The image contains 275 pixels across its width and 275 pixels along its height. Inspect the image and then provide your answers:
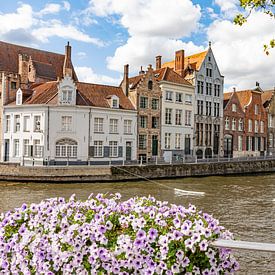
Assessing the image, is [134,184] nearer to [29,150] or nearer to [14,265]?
[29,150]

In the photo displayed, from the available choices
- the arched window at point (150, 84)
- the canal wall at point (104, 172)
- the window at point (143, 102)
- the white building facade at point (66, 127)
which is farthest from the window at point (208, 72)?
the white building facade at point (66, 127)

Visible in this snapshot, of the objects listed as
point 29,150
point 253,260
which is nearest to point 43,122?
point 29,150

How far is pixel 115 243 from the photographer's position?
321 cm

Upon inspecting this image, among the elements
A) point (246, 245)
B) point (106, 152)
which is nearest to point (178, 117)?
point (106, 152)

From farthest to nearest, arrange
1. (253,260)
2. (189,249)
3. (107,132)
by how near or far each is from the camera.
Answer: (107,132)
(253,260)
(189,249)

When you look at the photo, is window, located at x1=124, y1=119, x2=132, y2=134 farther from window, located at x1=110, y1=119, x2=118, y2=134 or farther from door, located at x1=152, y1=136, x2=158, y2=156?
door, located at x1=152, y1=136, x2=158, y2=156

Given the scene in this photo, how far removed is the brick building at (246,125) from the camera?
46188 millimetres

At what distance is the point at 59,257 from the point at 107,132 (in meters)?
29.4

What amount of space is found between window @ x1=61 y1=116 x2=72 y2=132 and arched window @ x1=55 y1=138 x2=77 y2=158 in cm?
101

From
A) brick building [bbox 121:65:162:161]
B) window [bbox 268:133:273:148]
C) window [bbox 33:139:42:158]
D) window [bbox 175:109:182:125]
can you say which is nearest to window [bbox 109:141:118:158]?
brick building [bbox 121:65:162:161]

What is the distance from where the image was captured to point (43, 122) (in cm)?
2944

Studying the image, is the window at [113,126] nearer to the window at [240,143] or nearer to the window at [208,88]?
the window at [208,88]

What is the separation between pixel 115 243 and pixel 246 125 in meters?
48.0

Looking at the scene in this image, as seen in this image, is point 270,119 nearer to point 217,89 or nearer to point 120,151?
point 217,89
